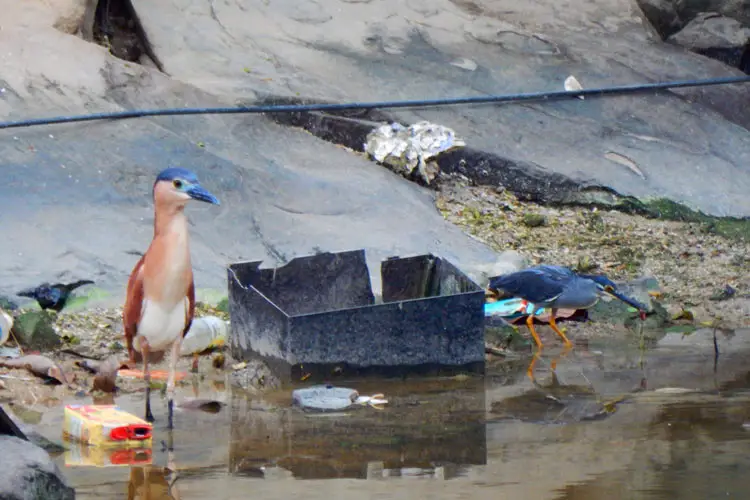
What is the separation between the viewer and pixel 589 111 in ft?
37.4

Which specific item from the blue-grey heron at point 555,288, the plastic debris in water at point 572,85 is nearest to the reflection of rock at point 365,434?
the blue-grey heron at point 555,288

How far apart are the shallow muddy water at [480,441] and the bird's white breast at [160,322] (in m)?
0.38

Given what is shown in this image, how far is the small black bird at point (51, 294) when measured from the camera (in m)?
7.62

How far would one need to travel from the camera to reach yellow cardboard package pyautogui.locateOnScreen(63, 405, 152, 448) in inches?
206

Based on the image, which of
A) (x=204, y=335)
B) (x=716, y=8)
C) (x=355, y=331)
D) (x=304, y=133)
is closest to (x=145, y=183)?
(x=304, y=133)

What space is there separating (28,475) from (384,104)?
686 cm

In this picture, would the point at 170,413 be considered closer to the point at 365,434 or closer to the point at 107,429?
the point at 107,429

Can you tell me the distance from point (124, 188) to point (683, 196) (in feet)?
15.1

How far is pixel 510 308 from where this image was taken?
26.5 feet

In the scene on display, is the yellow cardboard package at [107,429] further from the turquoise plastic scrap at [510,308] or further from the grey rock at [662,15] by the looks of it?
the grey rock at [662,15]

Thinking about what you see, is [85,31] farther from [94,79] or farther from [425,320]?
[425,320]

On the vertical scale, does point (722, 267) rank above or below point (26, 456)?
below

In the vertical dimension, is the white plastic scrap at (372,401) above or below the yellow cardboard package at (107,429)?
below

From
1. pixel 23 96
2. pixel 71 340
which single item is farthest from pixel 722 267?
pixel 23 96
